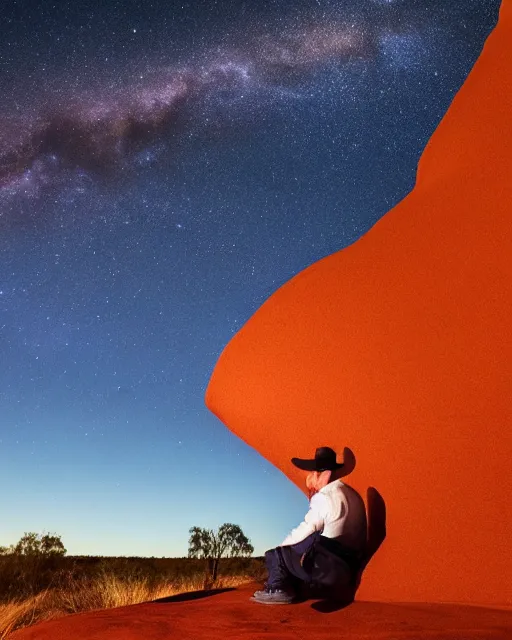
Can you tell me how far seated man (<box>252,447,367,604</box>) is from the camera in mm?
5539

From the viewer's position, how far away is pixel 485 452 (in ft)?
19.4

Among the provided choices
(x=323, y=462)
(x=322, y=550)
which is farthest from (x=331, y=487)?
(x=322, y=550)

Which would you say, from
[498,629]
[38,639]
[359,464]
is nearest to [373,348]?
[359,464]

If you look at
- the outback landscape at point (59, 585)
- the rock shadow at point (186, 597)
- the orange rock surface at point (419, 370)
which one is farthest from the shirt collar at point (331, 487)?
the outback landscape at point (59, 585)

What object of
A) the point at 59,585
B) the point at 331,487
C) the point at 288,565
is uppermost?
the point at 331,487

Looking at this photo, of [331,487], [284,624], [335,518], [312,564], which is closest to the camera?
[284,624]

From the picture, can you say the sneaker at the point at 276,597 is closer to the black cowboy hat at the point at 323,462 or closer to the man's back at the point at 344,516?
the man's back at the point at 344,516

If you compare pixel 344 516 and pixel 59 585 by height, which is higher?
pixel 344 516

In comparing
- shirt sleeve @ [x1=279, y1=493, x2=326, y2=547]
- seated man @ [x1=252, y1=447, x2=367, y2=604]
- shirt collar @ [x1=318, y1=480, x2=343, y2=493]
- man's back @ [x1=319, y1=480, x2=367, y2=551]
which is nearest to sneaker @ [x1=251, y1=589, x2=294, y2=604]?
seated man @ [x1=252, y1=447, x2=367, y2=604]

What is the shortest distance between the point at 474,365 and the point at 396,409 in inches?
36.7

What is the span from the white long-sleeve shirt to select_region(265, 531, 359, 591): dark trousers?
7cm

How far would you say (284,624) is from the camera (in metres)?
4.86

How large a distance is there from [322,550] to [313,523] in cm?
27

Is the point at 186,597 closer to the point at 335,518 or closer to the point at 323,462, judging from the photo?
the point at 323,462
